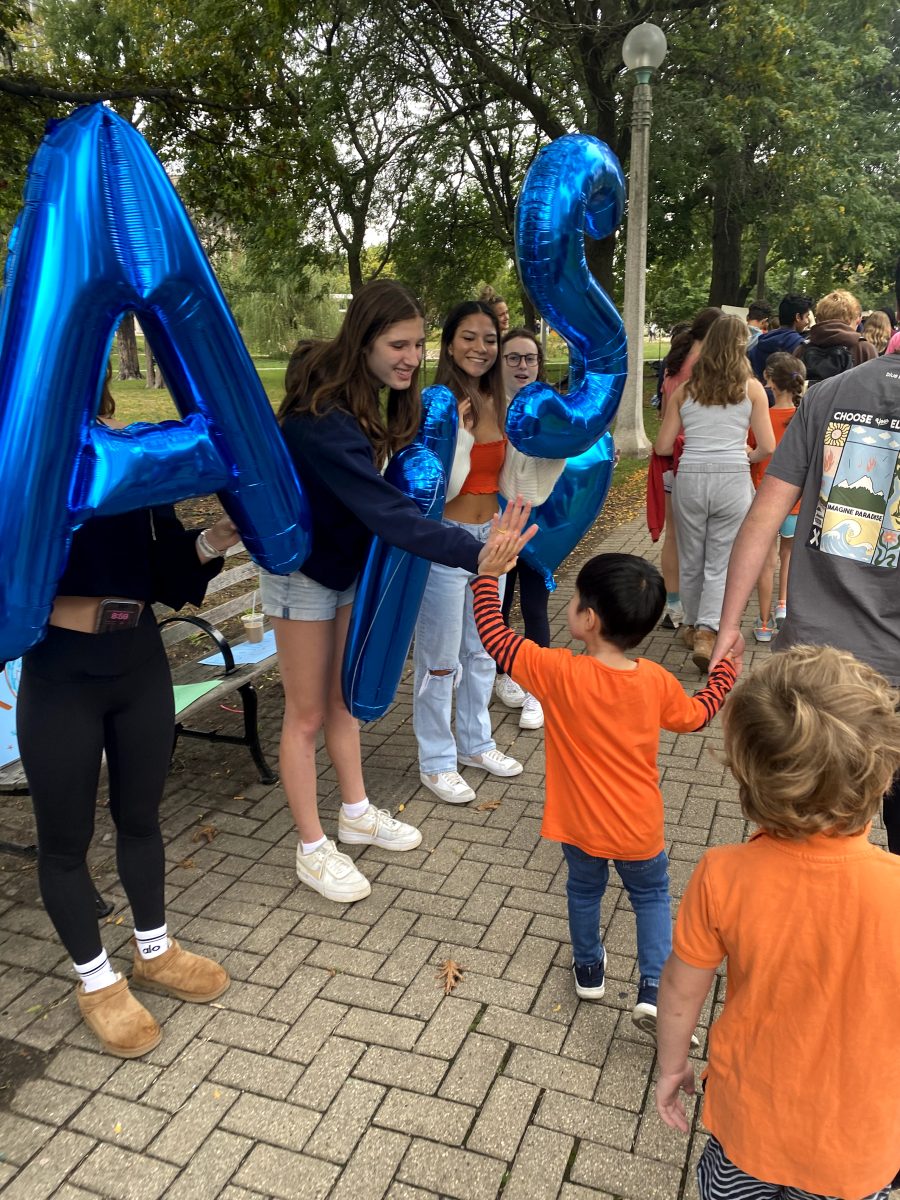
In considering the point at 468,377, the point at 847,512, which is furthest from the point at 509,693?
the point at 847,512

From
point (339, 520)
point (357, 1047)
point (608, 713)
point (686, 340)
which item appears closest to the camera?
point (608, 713)

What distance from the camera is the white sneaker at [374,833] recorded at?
134 inches

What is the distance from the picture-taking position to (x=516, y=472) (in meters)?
3.68

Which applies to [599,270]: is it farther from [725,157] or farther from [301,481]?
[301,481]

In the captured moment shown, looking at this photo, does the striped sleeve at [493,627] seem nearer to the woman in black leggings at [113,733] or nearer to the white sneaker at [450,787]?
the woman in black leggings at [113,733]

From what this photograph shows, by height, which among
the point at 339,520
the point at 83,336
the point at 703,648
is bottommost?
the point at 703,648

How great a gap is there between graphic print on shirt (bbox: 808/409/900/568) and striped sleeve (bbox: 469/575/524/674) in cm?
79

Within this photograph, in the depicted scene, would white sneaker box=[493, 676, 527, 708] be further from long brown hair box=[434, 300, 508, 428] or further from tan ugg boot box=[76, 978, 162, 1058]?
tan ugg boot box=[76, 978, 162, 1058]

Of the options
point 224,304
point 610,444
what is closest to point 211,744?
point 610,444

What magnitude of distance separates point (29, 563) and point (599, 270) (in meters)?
11.5

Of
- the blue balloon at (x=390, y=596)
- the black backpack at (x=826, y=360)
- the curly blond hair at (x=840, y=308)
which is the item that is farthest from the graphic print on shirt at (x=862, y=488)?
the curly blond hair at (x=840, y=308)

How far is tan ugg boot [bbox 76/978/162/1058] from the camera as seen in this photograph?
242cm

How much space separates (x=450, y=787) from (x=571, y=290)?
6.51ft

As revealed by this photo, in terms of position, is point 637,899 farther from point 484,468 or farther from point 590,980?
point 484,468
